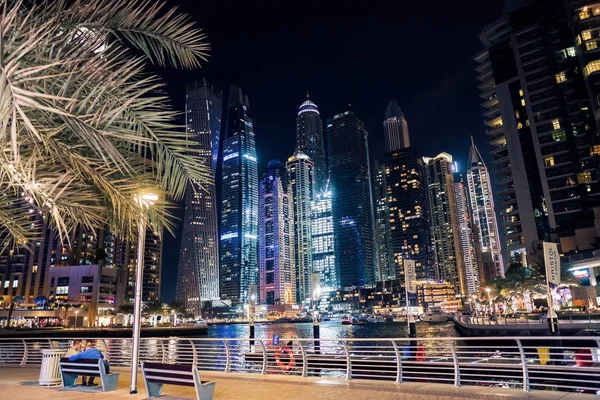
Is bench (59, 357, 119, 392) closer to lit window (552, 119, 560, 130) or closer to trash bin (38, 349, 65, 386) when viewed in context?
trash bin (38, 349, 65, 386)

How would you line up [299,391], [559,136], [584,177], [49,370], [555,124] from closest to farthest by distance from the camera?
[299,391] → [49,370] → [584,177] → [559,136] → [555,124]

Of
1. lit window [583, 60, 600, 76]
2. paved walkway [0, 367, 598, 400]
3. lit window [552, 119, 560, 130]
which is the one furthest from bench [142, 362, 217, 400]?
lit window [583, 60, 600, 76]

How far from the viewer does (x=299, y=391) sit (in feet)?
35.3

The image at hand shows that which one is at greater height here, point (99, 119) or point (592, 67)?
point (592, 67)

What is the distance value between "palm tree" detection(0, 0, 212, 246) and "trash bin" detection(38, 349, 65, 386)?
8248 millimetres

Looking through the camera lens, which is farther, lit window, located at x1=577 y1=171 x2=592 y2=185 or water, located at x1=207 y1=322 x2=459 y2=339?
lit window, located at x1=577 y1=171 x2=592 y2=185

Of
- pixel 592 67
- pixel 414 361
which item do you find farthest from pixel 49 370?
pixel 592 67

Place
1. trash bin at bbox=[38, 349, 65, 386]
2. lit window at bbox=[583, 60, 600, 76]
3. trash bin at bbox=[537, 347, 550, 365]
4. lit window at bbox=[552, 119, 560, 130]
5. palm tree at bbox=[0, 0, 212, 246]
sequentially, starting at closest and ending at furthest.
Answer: palm tree at bbox=[0, 0, 212, 246]
trash bin at bbox=[537, 347, 550, 365]
trash bin at bbox=[38, 349, 65, 386]
lit window at bbox=[583, 60, 600, 76]
lit window at bbox=[552, 119, 560, 130]

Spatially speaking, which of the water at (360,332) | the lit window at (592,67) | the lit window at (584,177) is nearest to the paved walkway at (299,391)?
the water at (360,332)

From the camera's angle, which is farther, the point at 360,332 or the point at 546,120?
the point at 360,332

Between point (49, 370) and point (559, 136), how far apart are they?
325 ft

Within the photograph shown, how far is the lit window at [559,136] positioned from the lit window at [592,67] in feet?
45.0

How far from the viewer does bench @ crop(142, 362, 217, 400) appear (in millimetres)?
9133

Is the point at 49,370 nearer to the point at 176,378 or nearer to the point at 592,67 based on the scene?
the point at 176,378
